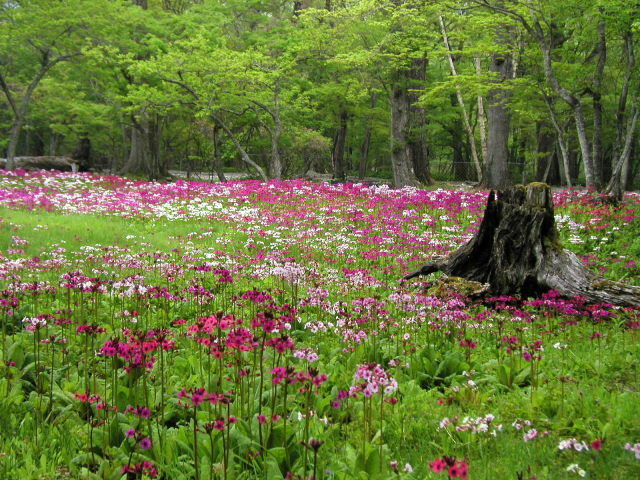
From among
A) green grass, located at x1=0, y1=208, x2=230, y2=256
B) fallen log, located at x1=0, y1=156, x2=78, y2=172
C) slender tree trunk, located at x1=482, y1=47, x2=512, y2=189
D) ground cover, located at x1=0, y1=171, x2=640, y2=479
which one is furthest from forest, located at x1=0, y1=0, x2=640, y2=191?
green grass, located at x1=0, y1=208, x2=230, y2=256

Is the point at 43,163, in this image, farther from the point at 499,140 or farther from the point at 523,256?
the point at 523,256

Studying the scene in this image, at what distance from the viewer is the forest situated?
1527cm

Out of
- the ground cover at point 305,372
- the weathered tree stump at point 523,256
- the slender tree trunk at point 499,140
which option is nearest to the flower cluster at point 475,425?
the ground cover at point 305,372

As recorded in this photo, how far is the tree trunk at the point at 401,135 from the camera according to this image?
68.8 ft

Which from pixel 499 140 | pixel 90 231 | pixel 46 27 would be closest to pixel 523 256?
pixel 90 231

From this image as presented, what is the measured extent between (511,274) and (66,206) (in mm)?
14892

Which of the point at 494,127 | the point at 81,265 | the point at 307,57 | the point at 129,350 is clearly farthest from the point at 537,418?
the point at 307,57

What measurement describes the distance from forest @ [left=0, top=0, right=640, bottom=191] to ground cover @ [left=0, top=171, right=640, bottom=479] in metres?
7.50

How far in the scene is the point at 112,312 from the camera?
6.22 meters

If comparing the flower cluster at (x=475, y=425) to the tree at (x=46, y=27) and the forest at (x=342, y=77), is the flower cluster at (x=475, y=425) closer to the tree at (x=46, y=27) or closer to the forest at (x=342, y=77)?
the forest at (x=342, y=77)

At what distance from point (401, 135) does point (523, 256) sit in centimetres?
1442

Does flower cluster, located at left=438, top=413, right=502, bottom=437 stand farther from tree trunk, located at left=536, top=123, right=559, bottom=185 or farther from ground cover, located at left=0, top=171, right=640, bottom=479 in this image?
tree trunk, located at left=536, top=123, right=559, bottom=185

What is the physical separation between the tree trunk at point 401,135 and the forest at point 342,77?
2.7 inches

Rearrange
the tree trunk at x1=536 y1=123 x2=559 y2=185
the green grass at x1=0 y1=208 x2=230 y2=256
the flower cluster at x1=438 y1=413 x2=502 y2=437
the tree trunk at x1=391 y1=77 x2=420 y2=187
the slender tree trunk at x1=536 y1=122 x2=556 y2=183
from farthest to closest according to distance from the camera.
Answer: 1. the tree trunk at x1=536 y1=123 x2=559 y2=185
2. the slender tree trunk at x1=536 y1=122 x2=556 y2=183
3. the tree trunk at x1=391 y1=77 x2=420 y2=187
4. the green grass at x1=0 y1=208 x2=230 y2=256
5. the flower cluster at x1=438 y1=413 x2=502 y2=437
